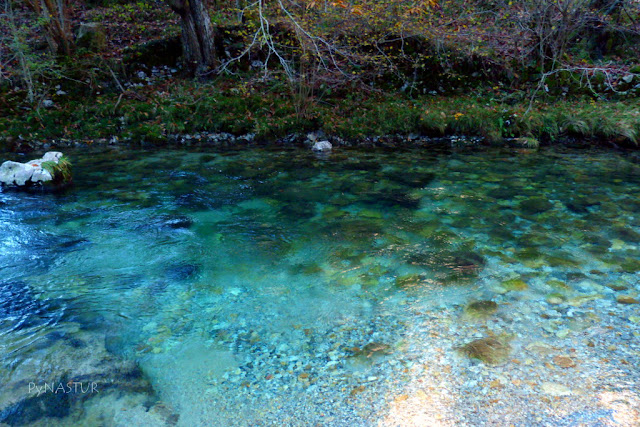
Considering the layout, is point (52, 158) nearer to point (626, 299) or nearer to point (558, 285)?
point (558, 285)

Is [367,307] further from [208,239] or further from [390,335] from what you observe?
[208,239]

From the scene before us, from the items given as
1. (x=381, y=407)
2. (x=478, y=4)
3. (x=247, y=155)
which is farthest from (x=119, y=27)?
(x=381, y=407)

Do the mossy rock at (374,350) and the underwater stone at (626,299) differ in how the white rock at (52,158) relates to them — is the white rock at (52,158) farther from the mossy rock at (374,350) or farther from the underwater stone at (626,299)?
the underwater stone at (626,299)

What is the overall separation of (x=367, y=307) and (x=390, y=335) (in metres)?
0.50

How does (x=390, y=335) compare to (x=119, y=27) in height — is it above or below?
below

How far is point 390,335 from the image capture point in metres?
3.82

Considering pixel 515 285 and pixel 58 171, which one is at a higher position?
pixel 58 171

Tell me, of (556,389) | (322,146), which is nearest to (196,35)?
(322,146)

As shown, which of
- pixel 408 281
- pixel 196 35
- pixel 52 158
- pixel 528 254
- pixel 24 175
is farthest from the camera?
pixel 196 35

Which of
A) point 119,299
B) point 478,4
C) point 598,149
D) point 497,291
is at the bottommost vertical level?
point 598,149

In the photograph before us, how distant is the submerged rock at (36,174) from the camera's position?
313 inches

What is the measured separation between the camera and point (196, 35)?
12.9 m

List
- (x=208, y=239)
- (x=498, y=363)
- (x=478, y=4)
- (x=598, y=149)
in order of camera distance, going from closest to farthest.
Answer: (x=498, y=363)
(x=208, y=239)
(x=598, y=149)
(x=478, y=4)

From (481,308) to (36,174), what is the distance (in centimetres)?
822
